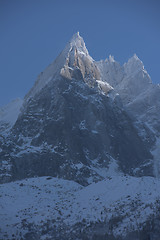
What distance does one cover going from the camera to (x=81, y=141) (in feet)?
401

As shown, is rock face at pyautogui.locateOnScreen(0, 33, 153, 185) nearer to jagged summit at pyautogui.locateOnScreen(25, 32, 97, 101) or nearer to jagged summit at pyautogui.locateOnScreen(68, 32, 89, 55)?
jagged summit at pyautogui.locateOnScreen(25, 32, 97, 101)

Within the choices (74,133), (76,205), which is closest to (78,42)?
(74,133)

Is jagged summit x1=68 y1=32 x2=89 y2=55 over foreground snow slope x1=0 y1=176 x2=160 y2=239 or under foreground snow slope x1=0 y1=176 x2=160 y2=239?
over

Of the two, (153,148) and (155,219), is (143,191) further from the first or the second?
(153,148)

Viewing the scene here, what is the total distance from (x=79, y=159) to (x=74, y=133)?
45.7ft

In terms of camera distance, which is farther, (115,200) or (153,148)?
(153,148)

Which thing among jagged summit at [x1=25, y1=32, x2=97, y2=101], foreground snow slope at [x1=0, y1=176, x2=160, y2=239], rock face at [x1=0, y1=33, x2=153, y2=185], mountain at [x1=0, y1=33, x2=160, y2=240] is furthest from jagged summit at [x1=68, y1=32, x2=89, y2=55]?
foreground snow slope at [x1=0, y1=176, x2=160, y2=239]

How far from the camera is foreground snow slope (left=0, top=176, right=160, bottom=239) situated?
23514 mm

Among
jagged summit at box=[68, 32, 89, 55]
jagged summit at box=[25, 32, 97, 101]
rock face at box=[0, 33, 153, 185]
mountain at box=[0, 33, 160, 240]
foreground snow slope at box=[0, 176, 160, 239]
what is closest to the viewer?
foreground snow slope at box=[0, 176, 160, 239]

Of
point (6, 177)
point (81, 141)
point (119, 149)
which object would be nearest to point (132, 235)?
point (6, 177)

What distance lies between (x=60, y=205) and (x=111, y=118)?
11276 centimetres

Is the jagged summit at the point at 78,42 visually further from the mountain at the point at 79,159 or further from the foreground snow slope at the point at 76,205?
the foreground snow slope at the point at 76,205

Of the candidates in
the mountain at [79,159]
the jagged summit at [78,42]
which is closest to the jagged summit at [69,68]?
the mountain at [79,159]

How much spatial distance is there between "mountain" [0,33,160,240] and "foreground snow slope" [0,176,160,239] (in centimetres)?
9
